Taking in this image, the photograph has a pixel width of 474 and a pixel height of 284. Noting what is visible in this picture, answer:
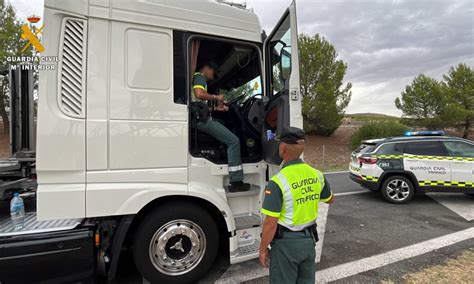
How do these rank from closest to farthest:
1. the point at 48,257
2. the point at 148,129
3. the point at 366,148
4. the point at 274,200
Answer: the point at 274,200 < the point at 48,257 < the point at 148,129 < the point at 366,148

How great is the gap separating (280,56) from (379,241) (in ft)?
10.6

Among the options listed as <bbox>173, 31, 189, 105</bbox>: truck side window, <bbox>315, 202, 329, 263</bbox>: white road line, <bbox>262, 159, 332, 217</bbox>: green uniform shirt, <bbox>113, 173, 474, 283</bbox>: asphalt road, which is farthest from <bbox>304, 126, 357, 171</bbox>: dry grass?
<bbox>262, 159, 332, 217</bbox>: green uniform shirt

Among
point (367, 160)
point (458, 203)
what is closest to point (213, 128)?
point (367, 160)

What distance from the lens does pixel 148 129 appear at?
2.47 m

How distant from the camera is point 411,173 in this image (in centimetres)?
605

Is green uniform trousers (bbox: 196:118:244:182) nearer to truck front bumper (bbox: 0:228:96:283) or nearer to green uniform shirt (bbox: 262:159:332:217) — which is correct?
green uniform shirt (bbox: 262:159:332:217)

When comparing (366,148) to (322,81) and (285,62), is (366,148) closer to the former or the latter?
(285,62)

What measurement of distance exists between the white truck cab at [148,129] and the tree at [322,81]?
17820 mm

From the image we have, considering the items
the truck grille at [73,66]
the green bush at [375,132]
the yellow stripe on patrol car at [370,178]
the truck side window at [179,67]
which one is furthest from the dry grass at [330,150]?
the truck grille at [73,66]

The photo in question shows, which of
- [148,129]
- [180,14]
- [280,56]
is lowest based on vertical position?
[148,129]

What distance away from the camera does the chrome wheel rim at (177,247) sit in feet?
8.48

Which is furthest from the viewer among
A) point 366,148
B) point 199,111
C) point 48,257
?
point 366,148

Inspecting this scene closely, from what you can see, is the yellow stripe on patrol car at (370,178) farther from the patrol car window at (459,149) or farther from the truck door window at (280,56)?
the truck door window at (280,56)

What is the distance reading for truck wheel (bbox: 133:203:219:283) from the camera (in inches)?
100
